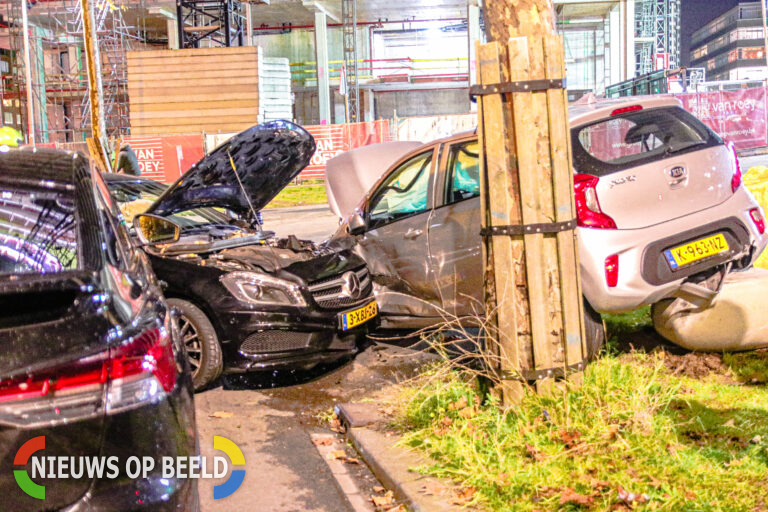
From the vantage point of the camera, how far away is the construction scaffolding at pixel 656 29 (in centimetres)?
5256

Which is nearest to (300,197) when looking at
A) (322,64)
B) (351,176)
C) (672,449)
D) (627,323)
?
(351,176)

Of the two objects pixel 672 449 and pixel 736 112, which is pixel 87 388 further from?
pixel 736 112

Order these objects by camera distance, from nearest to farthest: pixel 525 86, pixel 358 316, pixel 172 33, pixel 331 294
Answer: pixel 525 86
pixel 331 294
pixel 358 316
pixel 172 33

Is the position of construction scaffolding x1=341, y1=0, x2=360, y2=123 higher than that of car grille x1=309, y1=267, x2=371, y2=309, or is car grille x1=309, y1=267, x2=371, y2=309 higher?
construction scaffolding x1=341, y1=0, x2=360, y2=123

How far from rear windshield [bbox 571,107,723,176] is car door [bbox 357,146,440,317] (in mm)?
→ 1401

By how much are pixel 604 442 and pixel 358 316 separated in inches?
106

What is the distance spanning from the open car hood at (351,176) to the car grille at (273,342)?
2.74 m

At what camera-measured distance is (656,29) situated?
5231cm

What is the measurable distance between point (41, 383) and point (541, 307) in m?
2.68

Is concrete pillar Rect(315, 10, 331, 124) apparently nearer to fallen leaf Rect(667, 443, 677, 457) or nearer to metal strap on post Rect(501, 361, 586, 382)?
metal strap on post Rect(501, 361, 586, 382)

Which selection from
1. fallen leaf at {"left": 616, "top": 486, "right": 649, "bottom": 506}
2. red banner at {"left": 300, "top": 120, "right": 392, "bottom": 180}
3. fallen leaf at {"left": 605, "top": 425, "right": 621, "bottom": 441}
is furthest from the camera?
red banner at {"left": 300, "top": 120, "right": 392, "bottom": 180}

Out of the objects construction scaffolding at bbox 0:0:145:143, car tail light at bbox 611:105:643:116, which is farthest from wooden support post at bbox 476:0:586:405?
construction scaffolding at bbox 0:0:145:143

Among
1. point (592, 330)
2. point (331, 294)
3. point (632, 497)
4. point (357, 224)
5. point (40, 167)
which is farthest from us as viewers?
point (357, 224)

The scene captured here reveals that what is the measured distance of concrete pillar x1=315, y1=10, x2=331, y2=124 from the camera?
1570 inches
